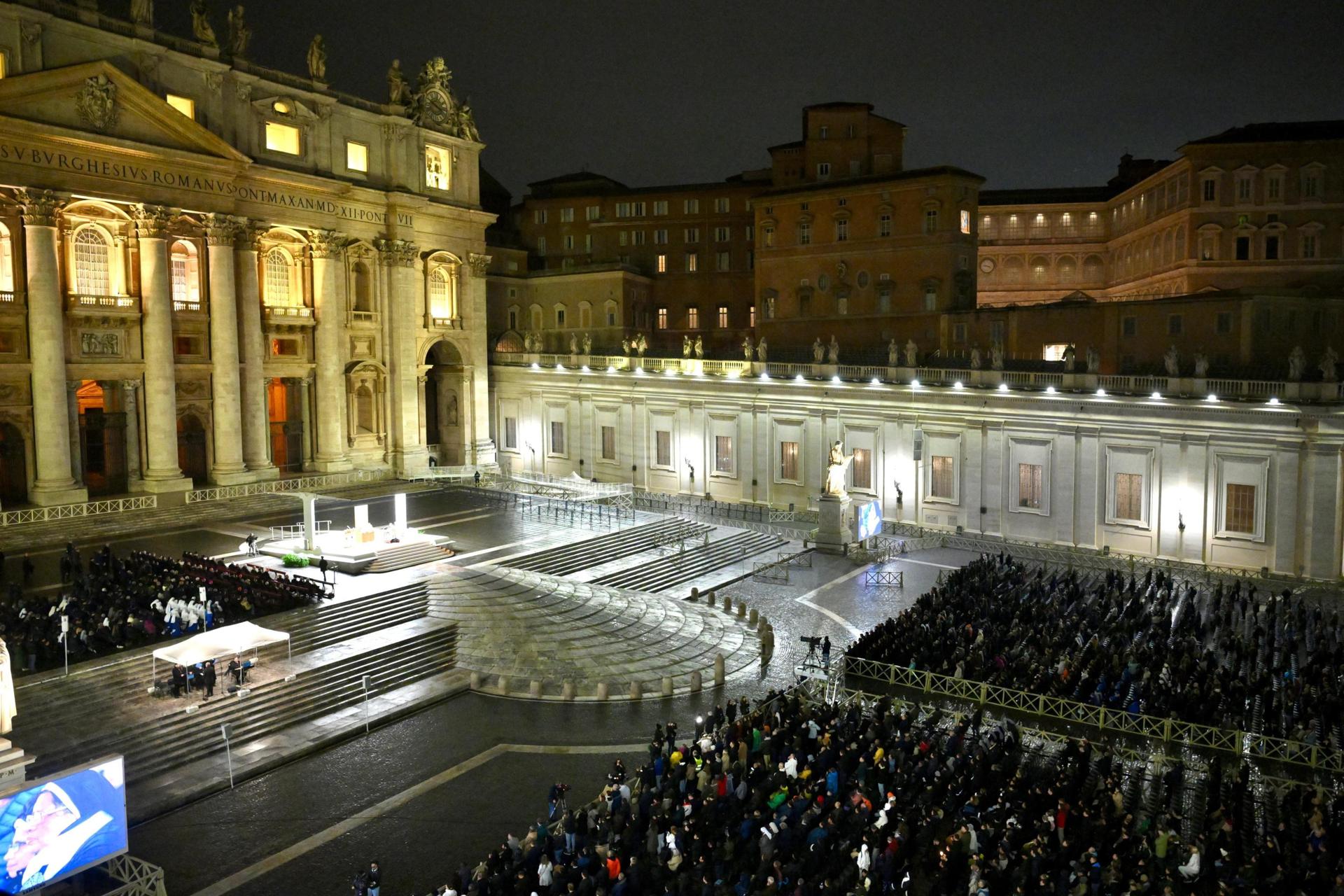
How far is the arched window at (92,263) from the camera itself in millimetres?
38594

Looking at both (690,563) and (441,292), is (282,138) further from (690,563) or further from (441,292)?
(690,563)

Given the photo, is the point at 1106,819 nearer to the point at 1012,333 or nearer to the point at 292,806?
the point at 292,806

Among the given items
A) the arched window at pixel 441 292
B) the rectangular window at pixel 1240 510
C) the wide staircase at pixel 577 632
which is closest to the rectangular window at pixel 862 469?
the rectangular window at pixel 1240 510

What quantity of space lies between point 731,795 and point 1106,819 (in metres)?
5.85

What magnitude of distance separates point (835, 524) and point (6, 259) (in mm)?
33717

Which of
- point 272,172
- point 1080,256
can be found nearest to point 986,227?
point 1080,256

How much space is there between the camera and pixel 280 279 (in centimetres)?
4666

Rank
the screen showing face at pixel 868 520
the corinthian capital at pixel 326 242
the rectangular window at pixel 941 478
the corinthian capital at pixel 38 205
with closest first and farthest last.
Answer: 1. the corinthian capital at pixel 38 205
2. the screen showing face at pixel 868 520
3. the rectangular window at pixel 941 478
4. the corinthian capital at pixel 326 242

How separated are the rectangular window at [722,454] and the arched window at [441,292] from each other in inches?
685

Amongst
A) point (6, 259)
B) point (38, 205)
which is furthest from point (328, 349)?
point (38, 205)

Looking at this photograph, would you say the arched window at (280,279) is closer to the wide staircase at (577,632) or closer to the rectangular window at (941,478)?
the wide staircase at (577,632)

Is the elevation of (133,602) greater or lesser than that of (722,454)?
lesser

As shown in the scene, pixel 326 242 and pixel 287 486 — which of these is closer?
pixel 287 486

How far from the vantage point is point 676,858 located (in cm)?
1399
